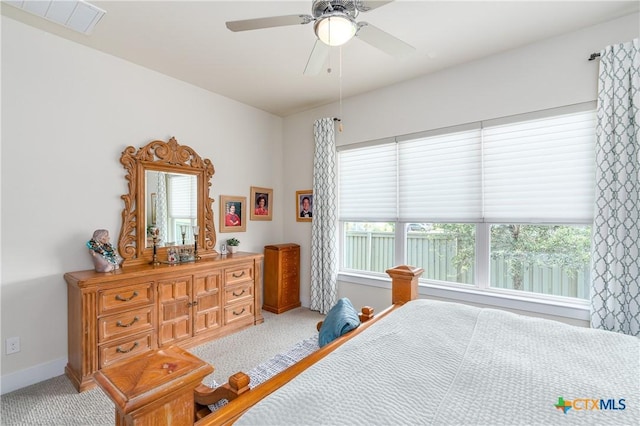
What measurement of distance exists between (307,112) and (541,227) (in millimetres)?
3167

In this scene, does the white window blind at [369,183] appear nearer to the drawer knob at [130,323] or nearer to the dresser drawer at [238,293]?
the dresser drawer at [238,293]

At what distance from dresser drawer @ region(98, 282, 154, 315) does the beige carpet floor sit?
0.62 m

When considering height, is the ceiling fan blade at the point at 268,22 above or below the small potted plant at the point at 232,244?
above

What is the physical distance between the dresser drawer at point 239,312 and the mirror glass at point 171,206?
0.92 m

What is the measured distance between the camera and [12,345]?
230 cm

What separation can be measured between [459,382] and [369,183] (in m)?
2.87

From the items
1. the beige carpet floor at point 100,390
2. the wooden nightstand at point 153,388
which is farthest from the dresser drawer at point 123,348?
the wooden nightstand at point 153,388

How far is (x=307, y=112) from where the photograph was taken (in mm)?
4266

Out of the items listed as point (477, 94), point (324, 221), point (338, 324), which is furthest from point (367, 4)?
point (324, 221)

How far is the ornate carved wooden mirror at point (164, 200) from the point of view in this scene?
114 inches

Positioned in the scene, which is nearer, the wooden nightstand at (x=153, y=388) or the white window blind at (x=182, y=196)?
the wooden nightstand at (x=153, y=388)

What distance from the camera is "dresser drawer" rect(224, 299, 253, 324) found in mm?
3301

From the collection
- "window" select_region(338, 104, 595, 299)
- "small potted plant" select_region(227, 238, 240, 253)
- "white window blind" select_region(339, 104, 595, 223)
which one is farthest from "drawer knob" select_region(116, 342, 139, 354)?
"white window blind" select_region(339, 104, 595, 223)

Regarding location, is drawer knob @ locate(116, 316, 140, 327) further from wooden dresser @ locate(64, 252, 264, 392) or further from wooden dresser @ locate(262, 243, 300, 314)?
wooden dresser @ locate(262, 243, 300, 314)
